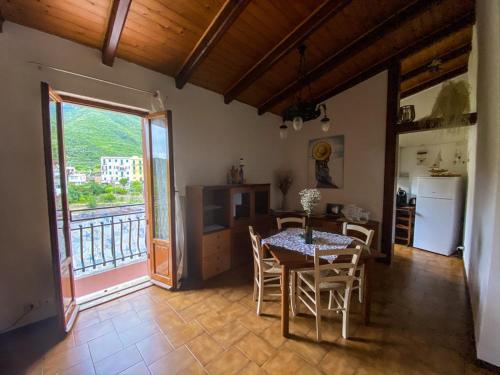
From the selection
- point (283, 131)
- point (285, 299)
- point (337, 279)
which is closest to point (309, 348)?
point (285, 299)

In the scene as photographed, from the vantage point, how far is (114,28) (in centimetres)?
182

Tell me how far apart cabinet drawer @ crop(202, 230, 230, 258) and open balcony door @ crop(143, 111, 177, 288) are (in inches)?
16.7

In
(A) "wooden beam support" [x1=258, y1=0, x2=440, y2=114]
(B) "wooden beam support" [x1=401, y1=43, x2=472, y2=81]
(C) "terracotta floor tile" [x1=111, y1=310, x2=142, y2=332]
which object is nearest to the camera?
(C) "terracotta floor tile" [x1=111, y1=310, x2=142, y2=332]

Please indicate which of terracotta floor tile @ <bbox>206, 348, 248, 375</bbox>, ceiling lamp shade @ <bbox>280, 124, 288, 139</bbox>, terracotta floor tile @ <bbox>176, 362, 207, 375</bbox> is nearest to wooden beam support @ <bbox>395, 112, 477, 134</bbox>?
ceiling lamp shade @ <bbox>280, 124, 288, 139</bbox>

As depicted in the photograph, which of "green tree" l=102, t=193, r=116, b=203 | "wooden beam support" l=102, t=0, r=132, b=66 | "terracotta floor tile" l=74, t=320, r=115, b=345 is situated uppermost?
"wooden beam support" l=102, t=0, r=132, b=66

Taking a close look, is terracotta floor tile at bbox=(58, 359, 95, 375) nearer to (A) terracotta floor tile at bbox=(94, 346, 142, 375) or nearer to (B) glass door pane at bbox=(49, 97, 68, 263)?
(A) terracotta floor tile at bbox=(94, 346, 142, 375)

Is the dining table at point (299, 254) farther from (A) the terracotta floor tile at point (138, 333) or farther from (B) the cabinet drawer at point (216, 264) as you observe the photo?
(A) the terracotta floor tile at point (138, 333)

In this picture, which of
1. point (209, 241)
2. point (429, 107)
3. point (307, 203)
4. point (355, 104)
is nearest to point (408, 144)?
point (429, 107)

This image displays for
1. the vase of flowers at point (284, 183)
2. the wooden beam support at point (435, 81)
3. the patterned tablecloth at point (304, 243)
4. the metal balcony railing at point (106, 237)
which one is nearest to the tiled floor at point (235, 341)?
the patterned tablecloth at point (304, 243)

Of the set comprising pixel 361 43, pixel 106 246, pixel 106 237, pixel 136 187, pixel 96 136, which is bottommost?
pixel 106 246

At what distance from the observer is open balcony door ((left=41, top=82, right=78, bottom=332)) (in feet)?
5.62

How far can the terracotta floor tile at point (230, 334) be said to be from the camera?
1.77 m

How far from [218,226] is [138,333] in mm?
1524

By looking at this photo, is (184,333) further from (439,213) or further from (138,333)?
(439,213)
